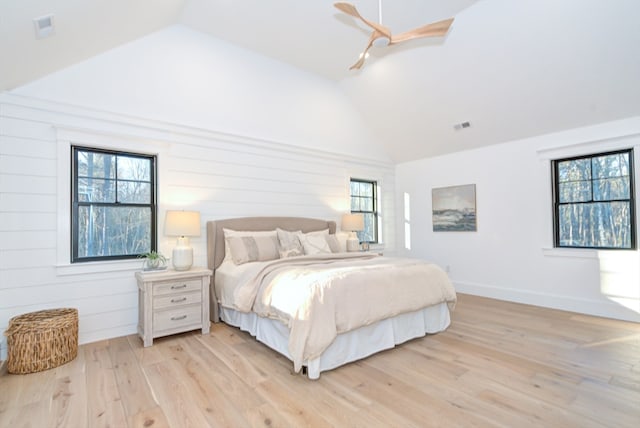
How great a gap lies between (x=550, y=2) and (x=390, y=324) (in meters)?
3.58

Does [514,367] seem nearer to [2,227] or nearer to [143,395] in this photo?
[143,395]

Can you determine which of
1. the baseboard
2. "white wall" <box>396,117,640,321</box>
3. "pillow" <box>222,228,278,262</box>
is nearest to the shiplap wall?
"pillow" <box>222,228,278,262</box>

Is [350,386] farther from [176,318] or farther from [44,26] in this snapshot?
[44,26]

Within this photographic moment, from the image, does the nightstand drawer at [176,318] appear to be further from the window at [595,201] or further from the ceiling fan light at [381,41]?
the window at [595,201]

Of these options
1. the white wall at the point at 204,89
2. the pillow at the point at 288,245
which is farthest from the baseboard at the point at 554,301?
the white wall at the point at 204,89

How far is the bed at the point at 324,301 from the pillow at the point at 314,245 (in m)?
0.38

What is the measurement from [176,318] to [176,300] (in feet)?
0.60

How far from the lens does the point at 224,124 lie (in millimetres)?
4320

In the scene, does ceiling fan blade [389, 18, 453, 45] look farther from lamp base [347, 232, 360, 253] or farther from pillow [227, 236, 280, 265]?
lamp base [347, 232, 360, 253]

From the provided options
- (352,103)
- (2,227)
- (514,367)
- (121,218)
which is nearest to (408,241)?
(352,103)

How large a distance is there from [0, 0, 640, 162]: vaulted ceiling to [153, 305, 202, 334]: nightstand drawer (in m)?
2.52

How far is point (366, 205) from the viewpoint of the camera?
A: 6.36 metres

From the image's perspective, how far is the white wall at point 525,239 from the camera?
400 cm

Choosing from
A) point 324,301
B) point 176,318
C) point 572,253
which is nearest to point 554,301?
point 572,253
